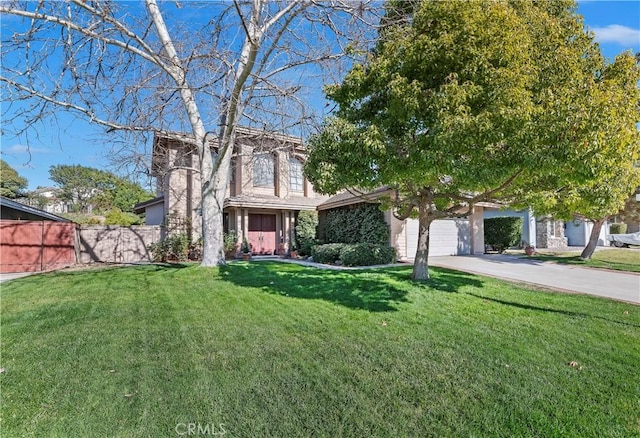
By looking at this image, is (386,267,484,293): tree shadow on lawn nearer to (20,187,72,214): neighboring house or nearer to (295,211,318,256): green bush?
(295,211,318,256): green bush

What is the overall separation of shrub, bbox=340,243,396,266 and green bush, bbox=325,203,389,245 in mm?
1155

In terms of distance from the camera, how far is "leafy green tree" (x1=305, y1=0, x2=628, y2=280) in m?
5.32

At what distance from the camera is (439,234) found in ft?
55.1

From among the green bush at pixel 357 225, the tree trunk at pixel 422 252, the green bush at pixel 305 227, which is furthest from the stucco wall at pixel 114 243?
the tree trunk at pixel 422 252

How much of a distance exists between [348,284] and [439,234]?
9.52 metres

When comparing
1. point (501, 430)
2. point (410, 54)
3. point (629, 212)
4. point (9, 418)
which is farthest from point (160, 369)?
point (629, 212)

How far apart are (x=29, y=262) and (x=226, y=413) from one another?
54.5 feet

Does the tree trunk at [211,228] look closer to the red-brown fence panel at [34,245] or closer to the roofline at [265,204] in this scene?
the roofline at [265,204]

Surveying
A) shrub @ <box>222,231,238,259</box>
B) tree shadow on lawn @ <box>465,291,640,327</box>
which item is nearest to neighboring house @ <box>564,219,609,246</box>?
tree shadow on lawn @ <box>465,291,640,327</box>

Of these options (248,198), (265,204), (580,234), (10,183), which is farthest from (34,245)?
(10,183)

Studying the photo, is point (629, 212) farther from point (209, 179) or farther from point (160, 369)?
point (160, 369)

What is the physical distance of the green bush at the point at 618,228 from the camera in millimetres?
30750

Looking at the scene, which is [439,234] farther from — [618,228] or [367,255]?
[618,228]

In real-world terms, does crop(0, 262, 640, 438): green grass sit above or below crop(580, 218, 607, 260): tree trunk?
below
